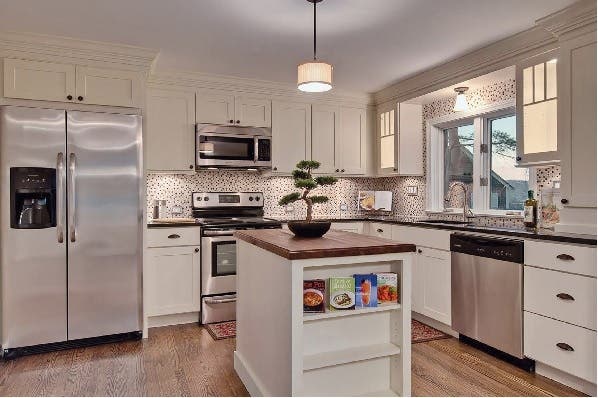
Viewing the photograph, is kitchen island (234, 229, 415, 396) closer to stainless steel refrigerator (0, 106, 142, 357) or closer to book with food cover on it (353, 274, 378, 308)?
book with food cover on it (353, 274, 378, 308)

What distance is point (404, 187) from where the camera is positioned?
16.4ft

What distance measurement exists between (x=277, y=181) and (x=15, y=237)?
2.60 meters

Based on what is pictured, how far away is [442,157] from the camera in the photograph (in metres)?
4.61

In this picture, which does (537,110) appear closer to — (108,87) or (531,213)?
(531,213)

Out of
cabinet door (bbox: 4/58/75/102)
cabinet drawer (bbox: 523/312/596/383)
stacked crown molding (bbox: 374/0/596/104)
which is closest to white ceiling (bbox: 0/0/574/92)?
stacked crown molding (bbox: 374/0/596/104)

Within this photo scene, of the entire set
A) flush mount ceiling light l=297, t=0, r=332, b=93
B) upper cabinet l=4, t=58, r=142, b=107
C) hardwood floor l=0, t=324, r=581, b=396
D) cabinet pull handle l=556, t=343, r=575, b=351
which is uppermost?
upper cabinet l=4, t=58, r=142, b=107

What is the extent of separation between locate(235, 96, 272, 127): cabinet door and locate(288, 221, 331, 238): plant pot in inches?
90.4

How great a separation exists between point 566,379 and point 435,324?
3.96 feet

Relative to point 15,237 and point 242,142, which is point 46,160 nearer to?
point 15,237

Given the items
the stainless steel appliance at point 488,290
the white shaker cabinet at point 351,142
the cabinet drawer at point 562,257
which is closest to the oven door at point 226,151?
the white shaker cabinet at point 351,142

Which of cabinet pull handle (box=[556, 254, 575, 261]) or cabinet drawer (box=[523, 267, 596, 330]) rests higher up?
cabinet pull handle (box=[556, 254, 575, 261])

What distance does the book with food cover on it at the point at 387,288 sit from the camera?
2.12 metres

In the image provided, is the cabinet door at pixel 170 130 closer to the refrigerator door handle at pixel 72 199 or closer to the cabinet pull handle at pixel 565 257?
the refrigerator door handle at pixel 72 199

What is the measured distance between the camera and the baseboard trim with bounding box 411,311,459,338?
11.5 feet
